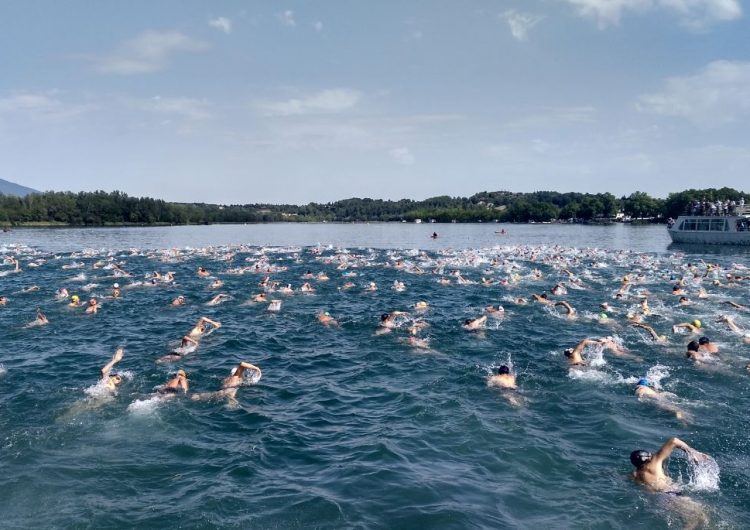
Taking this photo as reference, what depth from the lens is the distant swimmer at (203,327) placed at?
73.0 ft

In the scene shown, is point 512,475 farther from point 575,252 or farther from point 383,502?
point 575,252

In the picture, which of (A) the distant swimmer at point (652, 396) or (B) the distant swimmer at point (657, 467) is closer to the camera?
(B) the distant swimmer at point (657, 467)

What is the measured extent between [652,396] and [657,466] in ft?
16.6

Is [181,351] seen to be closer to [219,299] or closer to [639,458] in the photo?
[219,299]

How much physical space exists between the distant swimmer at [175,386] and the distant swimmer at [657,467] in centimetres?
1154

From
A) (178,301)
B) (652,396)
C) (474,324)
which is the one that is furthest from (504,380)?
(178,301)

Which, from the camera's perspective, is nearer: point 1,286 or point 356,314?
point 356,314

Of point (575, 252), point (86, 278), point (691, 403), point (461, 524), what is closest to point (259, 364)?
point (461, 524)

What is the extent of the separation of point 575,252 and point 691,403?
47825 mm

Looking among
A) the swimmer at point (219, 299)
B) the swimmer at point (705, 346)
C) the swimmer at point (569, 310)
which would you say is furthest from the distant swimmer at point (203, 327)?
the swimmer at point (705, 346)

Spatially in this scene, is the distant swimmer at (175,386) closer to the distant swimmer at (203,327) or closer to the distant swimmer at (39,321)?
the distant swimmer at (203,327)

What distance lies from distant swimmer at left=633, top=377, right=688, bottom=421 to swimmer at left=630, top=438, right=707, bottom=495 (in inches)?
153

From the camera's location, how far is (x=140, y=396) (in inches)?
589

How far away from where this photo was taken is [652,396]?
1466 centimetres
